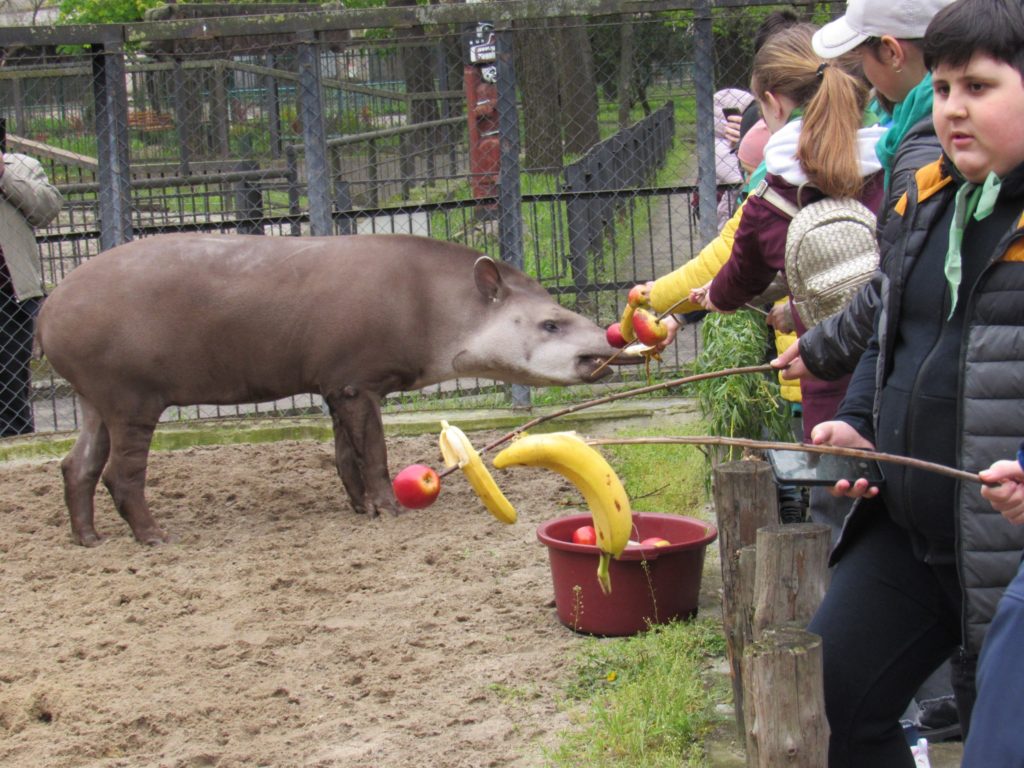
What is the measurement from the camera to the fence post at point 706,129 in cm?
809

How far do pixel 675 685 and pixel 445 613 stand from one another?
54.5 inches

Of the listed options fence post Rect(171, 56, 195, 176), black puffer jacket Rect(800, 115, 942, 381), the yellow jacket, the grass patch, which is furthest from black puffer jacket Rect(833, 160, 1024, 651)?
fence post Rect(171, 56, 195, 176)

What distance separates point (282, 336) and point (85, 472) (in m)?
1.15

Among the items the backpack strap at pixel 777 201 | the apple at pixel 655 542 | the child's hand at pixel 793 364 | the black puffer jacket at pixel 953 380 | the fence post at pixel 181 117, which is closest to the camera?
the black puffer jacket at pixel 953 380

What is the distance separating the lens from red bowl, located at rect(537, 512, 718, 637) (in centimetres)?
477

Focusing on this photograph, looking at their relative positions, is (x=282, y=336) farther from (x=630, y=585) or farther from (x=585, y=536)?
(x=630, y=585)

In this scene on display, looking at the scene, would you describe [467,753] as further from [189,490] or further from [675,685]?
[189,490]

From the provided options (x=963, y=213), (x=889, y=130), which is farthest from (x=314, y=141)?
(x=963, y=213)

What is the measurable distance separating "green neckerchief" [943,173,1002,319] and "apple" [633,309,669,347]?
204 centimetres

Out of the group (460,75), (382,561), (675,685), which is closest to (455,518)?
(382,561)

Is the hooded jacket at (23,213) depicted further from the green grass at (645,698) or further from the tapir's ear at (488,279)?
the green grass at (645,698)

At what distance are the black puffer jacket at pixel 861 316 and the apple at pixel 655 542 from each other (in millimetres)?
1661

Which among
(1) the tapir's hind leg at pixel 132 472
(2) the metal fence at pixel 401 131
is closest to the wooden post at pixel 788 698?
(1) the tapir's hind leg at pixel 132 472

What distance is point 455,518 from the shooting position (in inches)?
267
